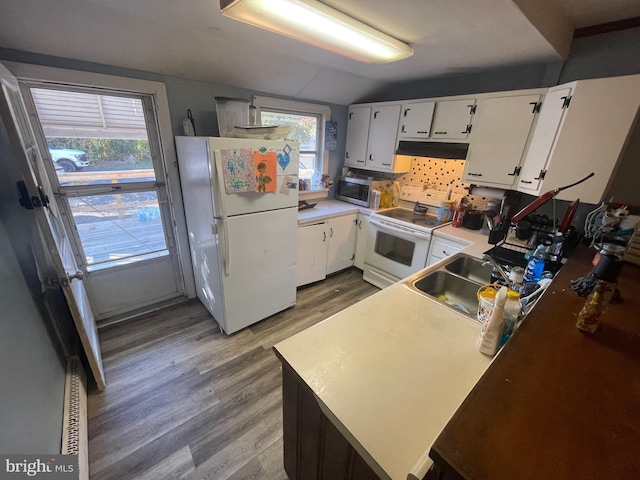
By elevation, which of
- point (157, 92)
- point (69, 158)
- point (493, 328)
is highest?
point (157, 92)

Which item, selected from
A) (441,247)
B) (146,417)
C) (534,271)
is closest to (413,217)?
(441,247)

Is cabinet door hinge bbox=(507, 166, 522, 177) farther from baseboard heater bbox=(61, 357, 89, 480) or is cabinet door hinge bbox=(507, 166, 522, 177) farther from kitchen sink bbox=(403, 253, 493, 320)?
baseboard heater bbox=(61, 357, 89, 480)

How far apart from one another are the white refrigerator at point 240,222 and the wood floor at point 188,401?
26cm

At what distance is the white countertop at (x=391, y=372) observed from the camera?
688mm

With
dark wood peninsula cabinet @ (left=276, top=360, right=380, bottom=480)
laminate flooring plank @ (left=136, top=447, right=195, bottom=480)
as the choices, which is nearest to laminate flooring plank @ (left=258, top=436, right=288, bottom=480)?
dark wood peninsula cabinet @ (left=276, top=360, right=380, bottom=480)

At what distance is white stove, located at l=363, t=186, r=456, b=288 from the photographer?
2.53 metres

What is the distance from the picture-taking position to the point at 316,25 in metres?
1.42

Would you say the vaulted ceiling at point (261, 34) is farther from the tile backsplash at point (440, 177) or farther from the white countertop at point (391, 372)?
the white countertop at point (391, 372)

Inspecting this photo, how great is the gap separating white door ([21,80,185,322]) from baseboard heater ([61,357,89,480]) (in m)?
0.78

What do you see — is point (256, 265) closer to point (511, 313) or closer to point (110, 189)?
point (110, 189)

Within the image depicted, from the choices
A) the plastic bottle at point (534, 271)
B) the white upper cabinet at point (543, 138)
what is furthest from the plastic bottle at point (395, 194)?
the plastic bottle at point (534, 271)

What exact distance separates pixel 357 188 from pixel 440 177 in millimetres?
956

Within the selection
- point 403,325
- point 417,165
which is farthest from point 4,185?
point 417,165

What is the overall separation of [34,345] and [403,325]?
180cm
